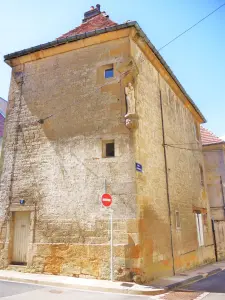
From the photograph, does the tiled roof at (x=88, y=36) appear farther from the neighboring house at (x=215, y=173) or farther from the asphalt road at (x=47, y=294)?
the asphalt road at (x=47, y=294)

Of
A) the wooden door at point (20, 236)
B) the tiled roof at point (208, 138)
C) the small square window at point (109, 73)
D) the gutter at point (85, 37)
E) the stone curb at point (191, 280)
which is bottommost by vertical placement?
the stone curb at point (191, 280)

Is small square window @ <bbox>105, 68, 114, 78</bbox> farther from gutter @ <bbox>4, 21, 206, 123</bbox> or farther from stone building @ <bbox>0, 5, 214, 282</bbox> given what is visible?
gutter @ <bbox>4, 21, 206, 123</bbox>

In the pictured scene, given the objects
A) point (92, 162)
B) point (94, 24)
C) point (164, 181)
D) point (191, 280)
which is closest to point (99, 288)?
point (92, 162)

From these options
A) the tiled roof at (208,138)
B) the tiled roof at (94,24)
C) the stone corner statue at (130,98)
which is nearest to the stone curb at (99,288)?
the stone corner statue at (130,98)

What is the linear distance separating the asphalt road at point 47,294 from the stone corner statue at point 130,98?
15.7 ft

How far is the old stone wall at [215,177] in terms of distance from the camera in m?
Result: 16.7

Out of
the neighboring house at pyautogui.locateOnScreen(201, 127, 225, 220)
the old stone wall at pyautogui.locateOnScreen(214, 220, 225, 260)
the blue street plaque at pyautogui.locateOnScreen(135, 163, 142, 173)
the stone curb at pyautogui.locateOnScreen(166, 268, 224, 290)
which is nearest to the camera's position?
the stone curb at pyautogui.locateOnScreen(166, 268, 224, 290)

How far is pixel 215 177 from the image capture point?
56.4 feet

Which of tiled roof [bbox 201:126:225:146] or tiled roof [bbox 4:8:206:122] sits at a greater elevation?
tiled roof [bbox 4:8:206:122]

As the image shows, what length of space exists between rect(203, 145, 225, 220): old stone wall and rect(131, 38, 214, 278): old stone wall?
2.81 m

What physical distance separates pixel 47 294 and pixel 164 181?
5.44 m

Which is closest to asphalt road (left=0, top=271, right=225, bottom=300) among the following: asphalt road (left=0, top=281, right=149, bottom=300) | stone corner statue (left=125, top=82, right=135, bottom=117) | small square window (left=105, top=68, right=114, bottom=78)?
asphalt road (left=0, top=281, right=149, bottom=300)

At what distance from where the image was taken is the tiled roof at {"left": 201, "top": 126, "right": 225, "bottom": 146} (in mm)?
17734

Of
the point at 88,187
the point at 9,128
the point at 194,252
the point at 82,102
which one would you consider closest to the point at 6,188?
the point at 9,128
